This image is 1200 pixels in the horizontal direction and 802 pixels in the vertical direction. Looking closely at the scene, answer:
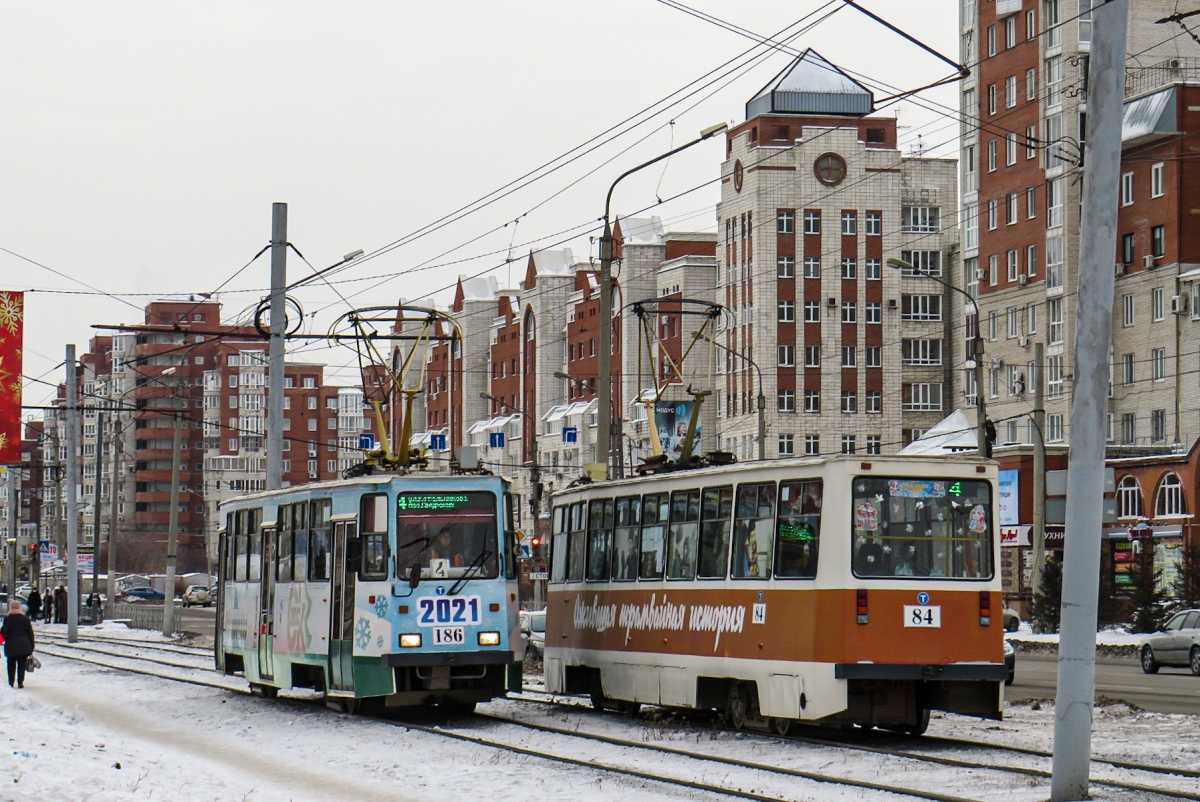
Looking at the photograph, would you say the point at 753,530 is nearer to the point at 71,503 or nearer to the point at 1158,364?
the point at 71,503

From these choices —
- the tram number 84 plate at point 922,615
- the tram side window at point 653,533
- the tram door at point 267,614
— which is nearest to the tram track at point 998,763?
the tram number 84 plate at point 922,615

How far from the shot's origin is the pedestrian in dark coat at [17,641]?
2933 cm

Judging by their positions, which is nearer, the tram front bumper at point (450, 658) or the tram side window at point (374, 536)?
the tram front bumper at point (450, 658)

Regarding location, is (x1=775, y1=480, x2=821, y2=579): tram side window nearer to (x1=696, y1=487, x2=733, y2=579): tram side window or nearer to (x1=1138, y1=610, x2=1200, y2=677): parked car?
(x1=696, y1=487, x2=733, y2=579): tram side window

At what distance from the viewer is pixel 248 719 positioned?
2250 cm

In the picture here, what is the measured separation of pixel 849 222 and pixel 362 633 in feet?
231

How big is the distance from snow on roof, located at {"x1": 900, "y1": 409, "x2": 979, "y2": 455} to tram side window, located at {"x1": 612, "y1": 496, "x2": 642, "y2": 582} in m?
51.0

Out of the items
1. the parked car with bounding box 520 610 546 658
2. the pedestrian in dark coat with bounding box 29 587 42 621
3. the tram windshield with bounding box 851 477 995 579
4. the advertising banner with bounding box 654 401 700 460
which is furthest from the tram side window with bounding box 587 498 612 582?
the pedestrian in dark coat with bounding box 29 587 42 621

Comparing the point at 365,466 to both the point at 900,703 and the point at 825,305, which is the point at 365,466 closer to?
the point at 900,703

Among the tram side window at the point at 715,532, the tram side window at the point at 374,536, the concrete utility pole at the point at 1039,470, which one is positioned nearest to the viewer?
the tram side window at the point at 715,532

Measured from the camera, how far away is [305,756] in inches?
704

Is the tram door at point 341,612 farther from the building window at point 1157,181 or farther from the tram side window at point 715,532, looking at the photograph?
the building window at point 1157,181

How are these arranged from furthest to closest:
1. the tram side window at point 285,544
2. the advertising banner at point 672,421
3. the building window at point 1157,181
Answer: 1. the building window at point 1157,181
2. the advertising banner at point 672,421
3. the tram side window at point 285,544

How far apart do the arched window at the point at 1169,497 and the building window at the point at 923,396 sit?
29704mm
